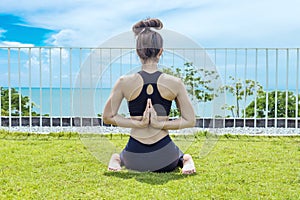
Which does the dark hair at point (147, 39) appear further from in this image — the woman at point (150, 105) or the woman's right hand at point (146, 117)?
the woman's right hand at point (146, 117)

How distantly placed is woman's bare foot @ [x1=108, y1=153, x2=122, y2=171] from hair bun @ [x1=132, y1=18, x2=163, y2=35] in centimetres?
93

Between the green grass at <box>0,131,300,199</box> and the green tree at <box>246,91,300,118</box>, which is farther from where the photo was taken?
the green tree at <box>246,91,300,118</box>

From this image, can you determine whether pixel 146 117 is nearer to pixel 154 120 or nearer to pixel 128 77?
pixel 154 120

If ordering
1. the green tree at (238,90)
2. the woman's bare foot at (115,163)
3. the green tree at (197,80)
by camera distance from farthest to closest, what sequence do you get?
the green tree at (238,90), the green tree at (197,80), the woman's bare foot at (115,163)

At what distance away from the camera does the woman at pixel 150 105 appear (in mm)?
2650

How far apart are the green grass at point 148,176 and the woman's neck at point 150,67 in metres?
0.72

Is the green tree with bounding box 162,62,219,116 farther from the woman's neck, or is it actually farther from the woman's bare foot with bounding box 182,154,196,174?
the woman's bare foot with bounding box 182,154,196,174

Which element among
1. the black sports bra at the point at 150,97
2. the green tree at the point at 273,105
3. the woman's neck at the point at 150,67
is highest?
the woman's neck at the point at 150,67

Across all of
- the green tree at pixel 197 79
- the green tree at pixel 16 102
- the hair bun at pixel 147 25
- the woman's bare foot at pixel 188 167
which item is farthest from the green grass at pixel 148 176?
the green tree at pixel 16 102

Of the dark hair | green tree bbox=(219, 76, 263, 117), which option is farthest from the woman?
green tree bbox=(219, 76, 263, 117)

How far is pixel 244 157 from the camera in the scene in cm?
342

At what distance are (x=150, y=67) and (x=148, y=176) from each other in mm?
752

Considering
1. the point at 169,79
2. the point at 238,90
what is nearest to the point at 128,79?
the point at 169,79

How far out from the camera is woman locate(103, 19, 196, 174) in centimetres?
265
